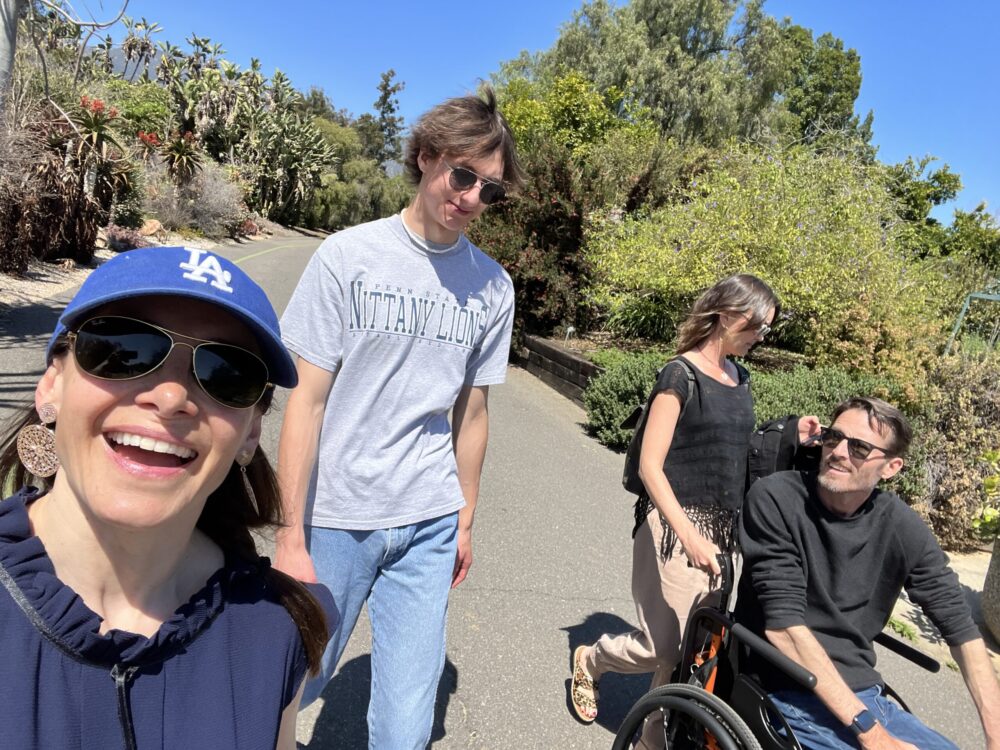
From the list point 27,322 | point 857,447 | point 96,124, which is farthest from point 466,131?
point 96,124

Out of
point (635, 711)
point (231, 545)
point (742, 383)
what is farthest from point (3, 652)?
point (742, 383)

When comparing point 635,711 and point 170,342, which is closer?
point 170,342

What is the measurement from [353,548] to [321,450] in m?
0.29

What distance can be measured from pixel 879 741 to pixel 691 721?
552mm

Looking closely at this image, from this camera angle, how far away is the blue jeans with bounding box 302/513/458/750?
1909 millimetres

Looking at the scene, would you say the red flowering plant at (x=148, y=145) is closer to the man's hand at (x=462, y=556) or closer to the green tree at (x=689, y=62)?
the green tree at (x=689, y=62)

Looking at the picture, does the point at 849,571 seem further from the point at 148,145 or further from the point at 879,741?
the point at 148,145

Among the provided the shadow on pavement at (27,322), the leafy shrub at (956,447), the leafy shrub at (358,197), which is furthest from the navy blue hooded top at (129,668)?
the leafy shrub at (358,197)

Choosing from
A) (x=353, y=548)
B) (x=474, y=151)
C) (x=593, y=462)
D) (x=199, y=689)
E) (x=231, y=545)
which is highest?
(x=474, y=151)

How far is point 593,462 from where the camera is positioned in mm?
7062

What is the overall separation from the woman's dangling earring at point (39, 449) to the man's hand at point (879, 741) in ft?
7.10

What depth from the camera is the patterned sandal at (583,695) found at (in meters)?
3.03

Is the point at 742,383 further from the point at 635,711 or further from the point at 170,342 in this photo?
the point at 170,342

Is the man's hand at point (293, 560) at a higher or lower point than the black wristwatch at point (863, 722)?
higher
